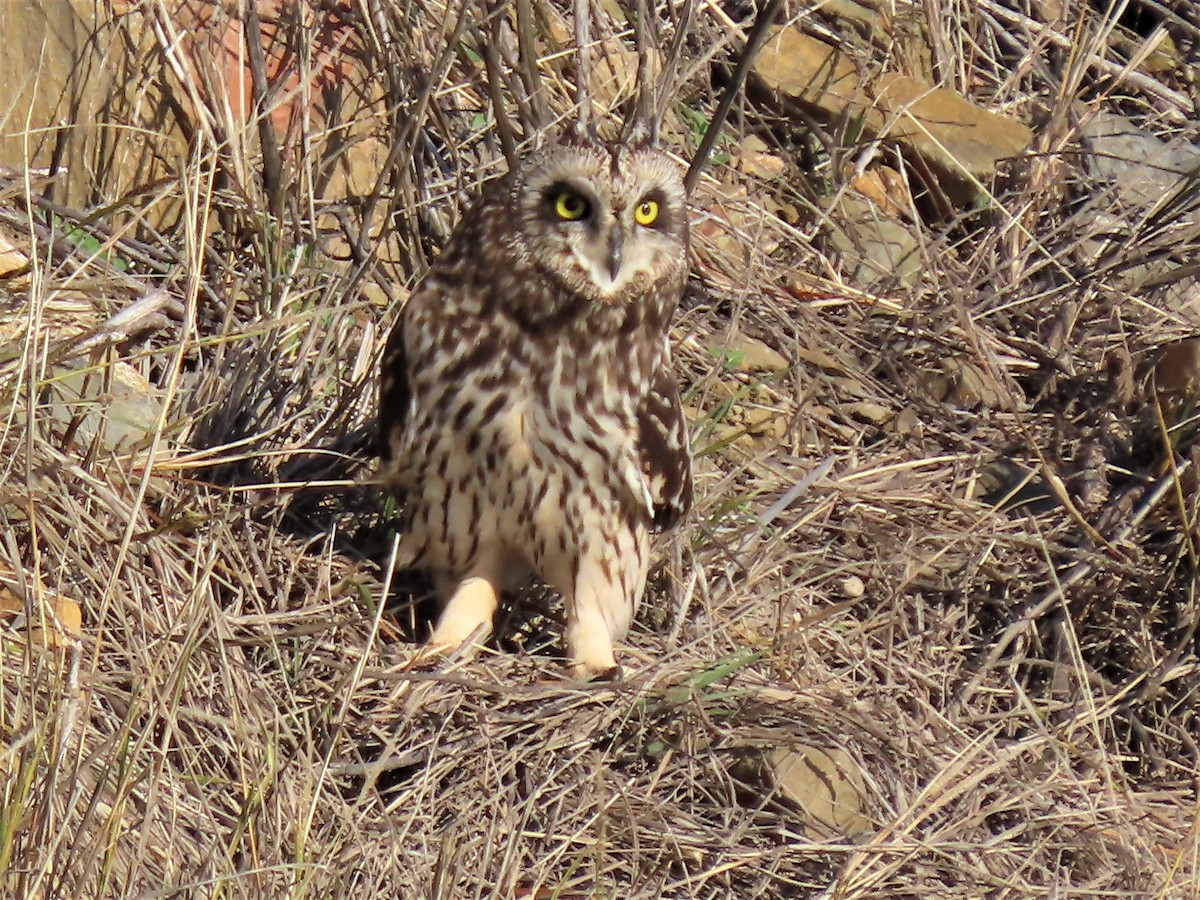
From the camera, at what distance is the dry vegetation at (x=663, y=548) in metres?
3.06

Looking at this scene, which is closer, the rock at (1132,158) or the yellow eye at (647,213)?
the yellow eye at (647,213)

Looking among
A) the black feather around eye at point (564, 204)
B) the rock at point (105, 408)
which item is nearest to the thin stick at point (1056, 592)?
the black feather around eye at point (564, 204)

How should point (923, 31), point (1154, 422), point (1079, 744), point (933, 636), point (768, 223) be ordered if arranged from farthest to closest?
point (923, 31) < point (768, 223) < point (1154, 422) < point (933, 636) < point (1079, 744)

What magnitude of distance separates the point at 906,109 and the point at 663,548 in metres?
2.08

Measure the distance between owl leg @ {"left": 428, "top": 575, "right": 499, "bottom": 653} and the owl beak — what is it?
75 cm

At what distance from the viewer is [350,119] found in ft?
15.6

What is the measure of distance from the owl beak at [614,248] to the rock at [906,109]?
2262 millimetres

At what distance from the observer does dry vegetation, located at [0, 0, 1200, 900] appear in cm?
306

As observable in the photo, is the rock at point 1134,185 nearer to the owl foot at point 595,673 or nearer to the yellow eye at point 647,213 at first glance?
the yellow eye at point 647,213

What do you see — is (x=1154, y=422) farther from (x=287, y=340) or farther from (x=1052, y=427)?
(x=287, y=340)

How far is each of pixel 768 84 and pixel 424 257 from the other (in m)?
1.41

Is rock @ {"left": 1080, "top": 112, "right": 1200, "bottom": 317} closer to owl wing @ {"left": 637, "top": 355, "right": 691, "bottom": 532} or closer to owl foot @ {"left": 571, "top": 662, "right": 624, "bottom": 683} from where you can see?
owl wing @ {"left": 637, "top": 355, "right": 691, "bottom": 532}

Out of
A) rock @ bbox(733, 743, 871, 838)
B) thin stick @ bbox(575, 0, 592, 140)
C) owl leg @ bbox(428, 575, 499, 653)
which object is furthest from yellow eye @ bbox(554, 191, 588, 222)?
thin stick @ bbox(575, 0, 592, 140)

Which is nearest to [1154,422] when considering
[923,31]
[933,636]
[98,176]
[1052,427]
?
[1052,427]
